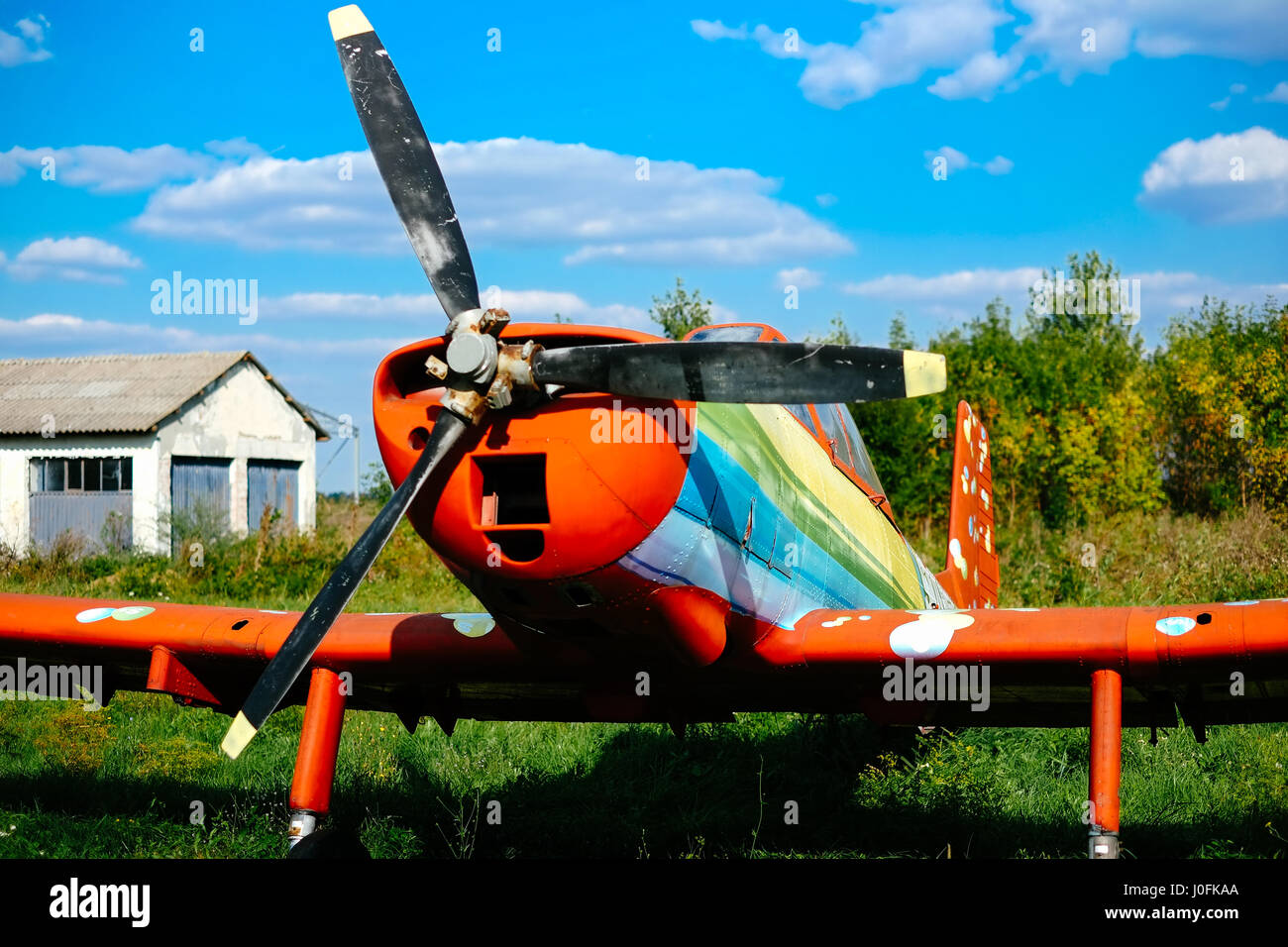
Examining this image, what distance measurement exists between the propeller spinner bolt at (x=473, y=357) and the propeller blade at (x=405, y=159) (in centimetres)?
44

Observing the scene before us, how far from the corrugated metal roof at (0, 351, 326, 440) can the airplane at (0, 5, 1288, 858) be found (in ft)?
62.5

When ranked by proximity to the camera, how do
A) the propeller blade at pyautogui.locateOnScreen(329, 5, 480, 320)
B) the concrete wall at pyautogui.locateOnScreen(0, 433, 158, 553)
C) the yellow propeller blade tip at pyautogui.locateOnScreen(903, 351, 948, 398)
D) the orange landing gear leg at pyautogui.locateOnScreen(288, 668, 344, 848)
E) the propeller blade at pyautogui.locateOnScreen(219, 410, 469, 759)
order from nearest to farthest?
the yellow propeller blade tip at pyautogui.locateOnScreen(903, 351, 948, 398), the propeller blade at pyautogui.locateOnScreen(219, 410, 469, 759), the propeller blade at pyautogui.locateOnScreen(329, 5, 480, 320), the orange landing gear leg at pyautogui.locateOnScreen(288, 668, 344, 848), the concrete wall at pyautogui.locateOnScreen(0, 433, 158, 553)

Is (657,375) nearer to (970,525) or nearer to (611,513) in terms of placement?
(611,513)

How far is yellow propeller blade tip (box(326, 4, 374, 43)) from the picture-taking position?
4.41 metres

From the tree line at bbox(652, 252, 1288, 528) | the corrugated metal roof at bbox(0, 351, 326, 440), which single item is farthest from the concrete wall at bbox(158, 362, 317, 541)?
the tree line at bbox(652, 252, 1288, 528)

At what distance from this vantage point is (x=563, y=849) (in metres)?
6.49

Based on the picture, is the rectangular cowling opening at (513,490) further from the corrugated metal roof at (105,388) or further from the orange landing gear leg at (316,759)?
the corrugated metal roof at (105,388)

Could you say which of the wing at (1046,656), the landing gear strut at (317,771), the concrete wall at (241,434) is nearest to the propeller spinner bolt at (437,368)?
the wing at (1046,656)

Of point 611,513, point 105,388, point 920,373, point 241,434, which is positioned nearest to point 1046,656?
point 920,373

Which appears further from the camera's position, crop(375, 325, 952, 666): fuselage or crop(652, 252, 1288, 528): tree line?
crop(652, 252, 1288, 528): tree line

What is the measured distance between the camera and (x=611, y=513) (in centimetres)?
360

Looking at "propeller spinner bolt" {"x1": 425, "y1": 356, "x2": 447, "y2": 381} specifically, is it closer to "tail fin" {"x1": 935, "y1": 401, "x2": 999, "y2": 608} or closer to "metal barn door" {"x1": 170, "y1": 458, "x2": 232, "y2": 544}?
"tail fin" {"x1": 935, "y1": 401, "x2": 999, "y2": 608}
